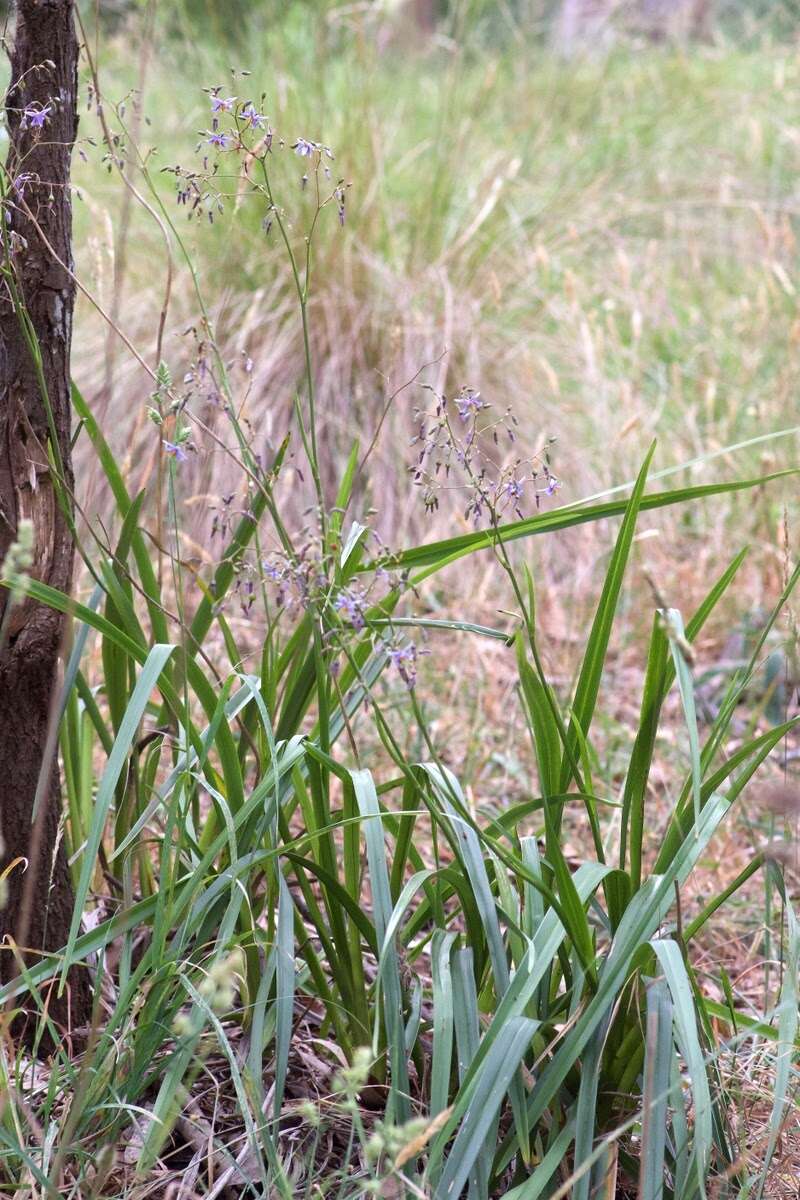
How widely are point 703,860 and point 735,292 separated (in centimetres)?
325

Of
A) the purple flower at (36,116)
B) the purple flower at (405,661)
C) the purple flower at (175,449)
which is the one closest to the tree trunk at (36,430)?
the purple flower at (36,116)

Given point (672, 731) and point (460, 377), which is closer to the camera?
point (672, 731)

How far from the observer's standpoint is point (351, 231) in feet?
13.4

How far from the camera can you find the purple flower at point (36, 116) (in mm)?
1256

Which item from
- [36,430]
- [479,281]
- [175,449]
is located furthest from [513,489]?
[479,281]

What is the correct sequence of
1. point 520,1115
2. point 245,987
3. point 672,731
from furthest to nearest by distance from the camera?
point 672,731 → point 245,987 → point 520,1115

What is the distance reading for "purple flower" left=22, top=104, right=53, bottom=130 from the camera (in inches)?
49.4

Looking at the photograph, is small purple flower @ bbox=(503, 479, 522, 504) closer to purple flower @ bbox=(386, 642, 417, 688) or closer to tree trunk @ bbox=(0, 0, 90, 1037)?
purple flower @ bbox=(386, 642, 417, 688)

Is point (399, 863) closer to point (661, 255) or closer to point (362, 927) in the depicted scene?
point (362, 927)

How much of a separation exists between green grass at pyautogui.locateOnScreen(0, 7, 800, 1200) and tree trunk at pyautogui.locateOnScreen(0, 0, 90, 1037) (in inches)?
3.0

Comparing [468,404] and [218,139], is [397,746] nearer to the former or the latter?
[468,404]

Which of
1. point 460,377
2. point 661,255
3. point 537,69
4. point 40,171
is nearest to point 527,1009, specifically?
point 40,171

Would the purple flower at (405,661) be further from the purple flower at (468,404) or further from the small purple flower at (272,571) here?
the purple flower at (468,404)

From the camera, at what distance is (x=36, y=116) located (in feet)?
4.13
